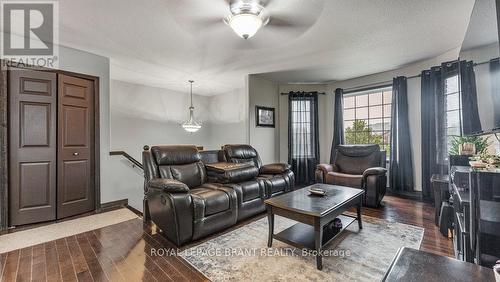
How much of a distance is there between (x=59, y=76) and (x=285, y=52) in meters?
3.28

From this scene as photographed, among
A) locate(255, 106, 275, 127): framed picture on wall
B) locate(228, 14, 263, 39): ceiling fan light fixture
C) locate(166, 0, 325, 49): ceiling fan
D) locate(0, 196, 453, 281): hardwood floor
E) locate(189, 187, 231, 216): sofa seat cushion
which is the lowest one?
locate(0, 196, 453, 281): hardwood floor

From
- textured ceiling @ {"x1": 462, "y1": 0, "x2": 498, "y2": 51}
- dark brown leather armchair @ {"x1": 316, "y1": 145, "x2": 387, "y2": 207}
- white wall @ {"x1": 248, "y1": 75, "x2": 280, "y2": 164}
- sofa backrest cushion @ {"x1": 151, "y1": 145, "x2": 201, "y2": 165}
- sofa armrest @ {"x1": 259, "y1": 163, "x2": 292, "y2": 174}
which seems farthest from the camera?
white wall @ {"x1": 248, "y1": 75, "x2": 280, "y2": 164}

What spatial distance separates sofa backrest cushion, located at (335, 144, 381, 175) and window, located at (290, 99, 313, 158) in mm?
884

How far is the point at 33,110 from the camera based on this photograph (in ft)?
9.54

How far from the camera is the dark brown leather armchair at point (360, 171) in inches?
132

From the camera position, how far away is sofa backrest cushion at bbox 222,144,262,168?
3686 millimetres

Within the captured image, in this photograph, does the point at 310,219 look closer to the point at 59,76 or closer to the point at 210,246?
the point at 210,246

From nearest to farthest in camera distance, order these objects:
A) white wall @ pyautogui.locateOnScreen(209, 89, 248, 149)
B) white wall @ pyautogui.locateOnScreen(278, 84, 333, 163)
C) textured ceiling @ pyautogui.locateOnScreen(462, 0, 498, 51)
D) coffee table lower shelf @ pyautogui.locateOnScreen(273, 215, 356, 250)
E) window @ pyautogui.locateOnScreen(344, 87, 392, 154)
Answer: textured ceiling @ pyautogui.locateOnScreen(462, 0, 498, 51) < coffee table lower shelf @ pyautogui.locateOnScreen(273, 215, 356, 250) < window @ pyautogui.locateOnScreen(344, 87, 392, 154) < white wall @ pyautogui.locateOnScreen(278, 84, 333, 163) < white wall @ pyautogui.locateOnScreen(209, 89, 248, 149)

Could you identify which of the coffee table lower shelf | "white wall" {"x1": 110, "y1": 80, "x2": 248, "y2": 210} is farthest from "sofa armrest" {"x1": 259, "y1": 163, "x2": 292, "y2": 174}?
the coffee table lower shelf

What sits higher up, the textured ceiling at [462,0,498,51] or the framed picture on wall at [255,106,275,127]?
the textured ceiling at [462,0,498,51]

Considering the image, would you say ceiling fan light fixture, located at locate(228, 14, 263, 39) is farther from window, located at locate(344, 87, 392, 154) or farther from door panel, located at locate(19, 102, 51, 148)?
window, located at locate(344, 87, 392, 154)

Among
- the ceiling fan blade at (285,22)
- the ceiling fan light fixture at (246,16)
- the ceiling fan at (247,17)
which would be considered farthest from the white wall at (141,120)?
the ceiling fan blade at (285,22)

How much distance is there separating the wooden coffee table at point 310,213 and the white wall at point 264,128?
2365 mm

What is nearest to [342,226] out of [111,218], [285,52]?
[285,52]
